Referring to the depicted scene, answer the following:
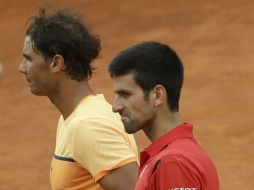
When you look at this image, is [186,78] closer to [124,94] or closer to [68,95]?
[68,95]

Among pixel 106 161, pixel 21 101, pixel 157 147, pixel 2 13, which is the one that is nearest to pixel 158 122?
pixel 157 147

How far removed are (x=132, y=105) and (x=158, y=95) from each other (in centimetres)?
12

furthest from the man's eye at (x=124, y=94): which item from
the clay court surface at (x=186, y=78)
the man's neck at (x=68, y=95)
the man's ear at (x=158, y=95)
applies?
the clay court surface at (x=186, y=78)

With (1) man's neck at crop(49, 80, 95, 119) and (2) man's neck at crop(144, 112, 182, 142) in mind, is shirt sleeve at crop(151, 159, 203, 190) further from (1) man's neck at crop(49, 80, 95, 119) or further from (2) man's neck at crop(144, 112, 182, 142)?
(1) man's neck at crop(49, 80, 95, 119)

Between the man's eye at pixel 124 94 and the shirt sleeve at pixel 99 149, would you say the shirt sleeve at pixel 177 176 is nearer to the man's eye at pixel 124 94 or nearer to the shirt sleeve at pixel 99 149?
the man's eye at pixel 124 94

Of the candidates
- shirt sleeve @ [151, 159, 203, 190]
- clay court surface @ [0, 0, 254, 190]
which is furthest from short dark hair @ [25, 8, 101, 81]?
clay court surface @ [0, 0, 254, 190]

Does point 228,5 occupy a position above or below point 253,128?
above

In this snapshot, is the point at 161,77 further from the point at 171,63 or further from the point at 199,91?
the point at 199,91

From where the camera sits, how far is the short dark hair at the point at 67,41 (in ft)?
16.3

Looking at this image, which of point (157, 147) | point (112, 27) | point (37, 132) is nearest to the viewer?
point (157, 147)

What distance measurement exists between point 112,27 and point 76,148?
11.4 metres

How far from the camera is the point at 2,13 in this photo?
56.4 ft

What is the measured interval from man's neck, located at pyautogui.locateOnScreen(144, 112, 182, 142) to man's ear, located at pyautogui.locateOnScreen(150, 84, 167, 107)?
0.05m

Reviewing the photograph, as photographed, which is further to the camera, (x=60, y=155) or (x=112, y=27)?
(x=112, y=27)
